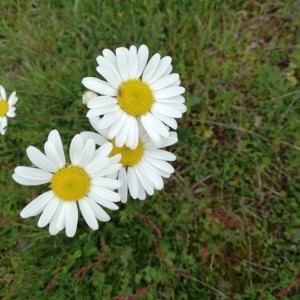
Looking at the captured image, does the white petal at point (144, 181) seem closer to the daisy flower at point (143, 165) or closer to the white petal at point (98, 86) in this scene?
the daisy flower at point (143, 165)

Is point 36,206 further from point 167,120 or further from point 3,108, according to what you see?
point 3,108

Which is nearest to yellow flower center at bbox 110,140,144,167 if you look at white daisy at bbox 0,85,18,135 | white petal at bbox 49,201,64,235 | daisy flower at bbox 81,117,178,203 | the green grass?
daisy flower at bbox 81,117,178,203

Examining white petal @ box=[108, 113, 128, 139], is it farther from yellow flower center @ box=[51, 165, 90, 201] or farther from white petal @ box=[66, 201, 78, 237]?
white petal @ box=[66, 201, 78, 237]

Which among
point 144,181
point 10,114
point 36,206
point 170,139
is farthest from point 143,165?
point 10,114

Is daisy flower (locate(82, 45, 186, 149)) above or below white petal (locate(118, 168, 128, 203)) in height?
above

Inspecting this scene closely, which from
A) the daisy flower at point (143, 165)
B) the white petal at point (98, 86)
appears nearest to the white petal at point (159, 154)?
the daisy flower at point (143, 165)

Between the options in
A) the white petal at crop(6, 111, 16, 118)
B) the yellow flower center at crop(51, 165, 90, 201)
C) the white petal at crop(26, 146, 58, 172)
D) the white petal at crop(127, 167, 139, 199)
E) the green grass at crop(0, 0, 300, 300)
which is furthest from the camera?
the green grass at crop(0, 0, 300, 300)

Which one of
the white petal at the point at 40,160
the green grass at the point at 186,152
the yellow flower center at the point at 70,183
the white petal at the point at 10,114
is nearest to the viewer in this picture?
the white petal at the point at 40,160
